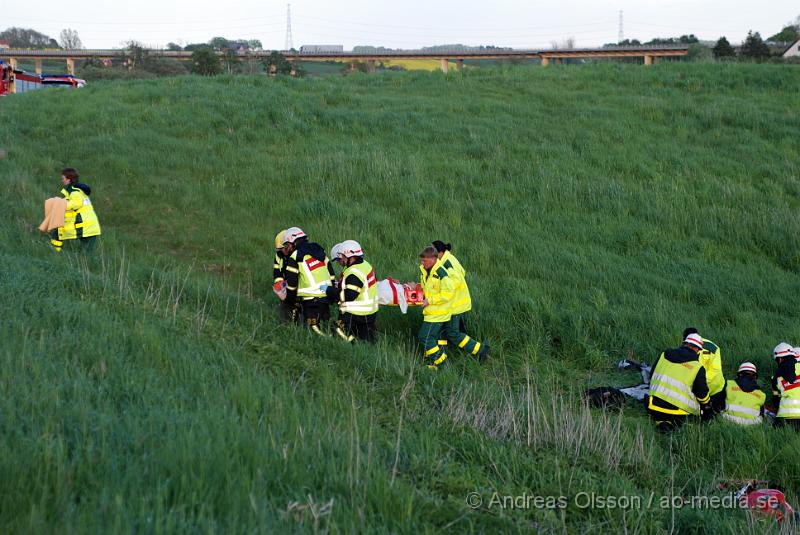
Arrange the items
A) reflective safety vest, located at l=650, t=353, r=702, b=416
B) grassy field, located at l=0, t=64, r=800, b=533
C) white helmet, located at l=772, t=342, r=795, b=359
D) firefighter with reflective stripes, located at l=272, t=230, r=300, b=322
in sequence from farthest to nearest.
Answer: firefighter with reflective stripes, located at l=272, t=230, r=300, b=322 < white helmet, located at l=772, t=342, r=795, b=359 < reflective safety vest, located at l=650, t=353, r=702, b=416 < grassy field, located at l=0, t=64, r=800, b=533

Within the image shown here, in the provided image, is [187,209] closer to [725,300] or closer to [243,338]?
[243,338]

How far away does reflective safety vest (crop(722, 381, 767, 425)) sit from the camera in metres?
7.94

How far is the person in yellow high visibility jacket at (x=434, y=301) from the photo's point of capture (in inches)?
362

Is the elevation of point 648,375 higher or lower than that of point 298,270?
lower

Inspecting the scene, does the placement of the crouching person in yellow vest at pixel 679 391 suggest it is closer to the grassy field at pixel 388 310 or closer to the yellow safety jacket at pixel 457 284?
the grassy field at pixel 388 310

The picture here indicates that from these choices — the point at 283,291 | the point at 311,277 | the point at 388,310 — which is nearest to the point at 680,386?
the point at 388,310

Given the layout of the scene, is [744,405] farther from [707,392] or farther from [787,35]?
[787,35]

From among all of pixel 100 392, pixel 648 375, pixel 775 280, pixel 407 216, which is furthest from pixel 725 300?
pixel 100 392

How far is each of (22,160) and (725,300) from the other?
49.7 ft

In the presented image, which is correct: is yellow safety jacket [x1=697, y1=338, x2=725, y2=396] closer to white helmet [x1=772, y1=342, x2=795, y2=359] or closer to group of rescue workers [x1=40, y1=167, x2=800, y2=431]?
group of rescue workers [x1=40, y1=167, x2=800, y2=431]

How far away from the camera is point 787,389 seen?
807cm

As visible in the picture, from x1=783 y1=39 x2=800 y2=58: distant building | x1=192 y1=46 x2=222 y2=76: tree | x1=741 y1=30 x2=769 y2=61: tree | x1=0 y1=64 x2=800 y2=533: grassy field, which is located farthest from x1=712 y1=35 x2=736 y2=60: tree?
x1=192 y1=46 x2=222 y2=76: tree

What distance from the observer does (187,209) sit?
1499cm

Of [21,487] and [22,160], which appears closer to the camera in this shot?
[21,487]
